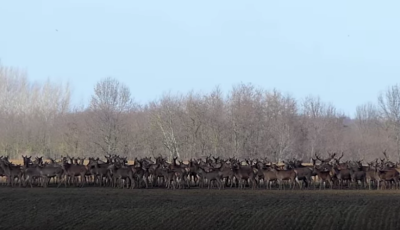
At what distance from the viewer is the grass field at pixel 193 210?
19922 mm

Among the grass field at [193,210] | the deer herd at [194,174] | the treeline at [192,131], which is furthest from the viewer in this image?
the treeline at [192,131]

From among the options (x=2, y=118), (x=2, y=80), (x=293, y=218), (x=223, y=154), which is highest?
(x=2, y=80)

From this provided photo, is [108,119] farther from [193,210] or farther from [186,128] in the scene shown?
[193,210]

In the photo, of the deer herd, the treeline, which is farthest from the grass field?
the treeline

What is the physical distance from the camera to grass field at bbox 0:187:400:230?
784 inches

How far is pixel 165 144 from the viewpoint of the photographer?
7138 cm

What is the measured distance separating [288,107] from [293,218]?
54.2 metres

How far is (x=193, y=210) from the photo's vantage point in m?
22.5

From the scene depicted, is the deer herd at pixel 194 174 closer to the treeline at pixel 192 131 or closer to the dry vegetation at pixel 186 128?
the dry vegetation at pixel 186 128

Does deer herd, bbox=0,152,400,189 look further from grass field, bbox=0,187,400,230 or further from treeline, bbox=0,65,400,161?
treeline, bbox=0,65,400,161

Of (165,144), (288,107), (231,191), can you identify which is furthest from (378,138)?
(231,191)

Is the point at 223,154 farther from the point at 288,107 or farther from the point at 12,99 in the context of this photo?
the point at 12,99

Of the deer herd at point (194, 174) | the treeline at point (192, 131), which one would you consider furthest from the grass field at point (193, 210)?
the treeline at point (192, 131)

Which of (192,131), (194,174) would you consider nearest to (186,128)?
(192,131)
